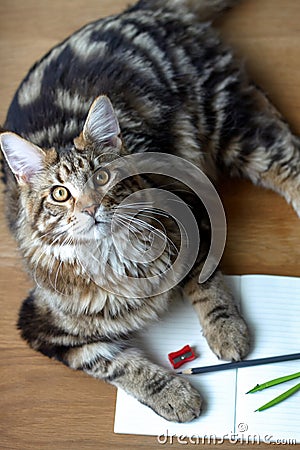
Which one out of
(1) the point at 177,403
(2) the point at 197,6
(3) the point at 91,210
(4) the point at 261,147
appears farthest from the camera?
(2) the point at 197,6

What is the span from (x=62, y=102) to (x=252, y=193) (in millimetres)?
551

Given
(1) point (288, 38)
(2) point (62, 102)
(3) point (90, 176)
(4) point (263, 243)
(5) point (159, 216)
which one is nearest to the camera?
(3) point (90, 176)

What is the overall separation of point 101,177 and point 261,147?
53cm

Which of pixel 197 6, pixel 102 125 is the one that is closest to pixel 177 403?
pixel 102 125

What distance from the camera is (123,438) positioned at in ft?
5.04

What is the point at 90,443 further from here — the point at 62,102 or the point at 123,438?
the point at 62,102

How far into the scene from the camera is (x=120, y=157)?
141 centimetres

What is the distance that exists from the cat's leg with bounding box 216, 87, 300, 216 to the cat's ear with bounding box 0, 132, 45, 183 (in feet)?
1.88

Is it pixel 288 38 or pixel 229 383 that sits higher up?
pixel 288 38

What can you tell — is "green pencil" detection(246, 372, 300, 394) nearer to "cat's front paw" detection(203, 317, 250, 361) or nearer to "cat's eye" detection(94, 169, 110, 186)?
"cat's front paw" detection(203, 317, 250, 361)

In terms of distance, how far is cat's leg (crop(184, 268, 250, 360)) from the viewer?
153 cm

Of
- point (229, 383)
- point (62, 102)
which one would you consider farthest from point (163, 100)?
point (229, 383)

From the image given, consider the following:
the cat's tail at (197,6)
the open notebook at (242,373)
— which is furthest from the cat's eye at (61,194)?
the cat's tail at (197,6)

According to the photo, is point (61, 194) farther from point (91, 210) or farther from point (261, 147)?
point (261, 147)
